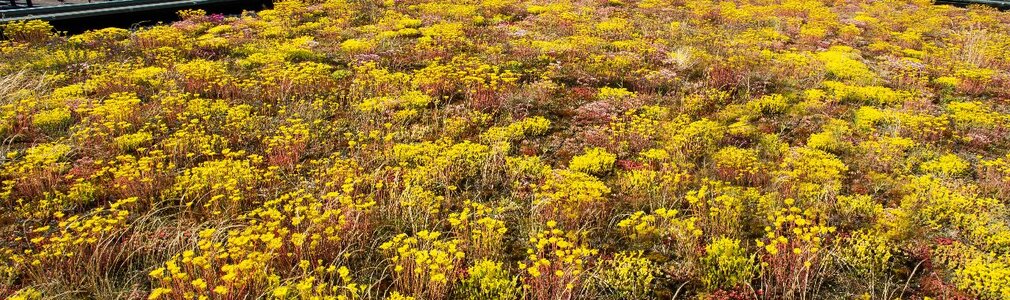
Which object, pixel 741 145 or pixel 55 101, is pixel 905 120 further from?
pixel 55 101

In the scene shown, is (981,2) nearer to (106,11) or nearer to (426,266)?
(426,266)

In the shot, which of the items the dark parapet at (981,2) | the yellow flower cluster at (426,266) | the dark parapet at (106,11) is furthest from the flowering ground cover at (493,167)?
the dark parapet at (981,2)

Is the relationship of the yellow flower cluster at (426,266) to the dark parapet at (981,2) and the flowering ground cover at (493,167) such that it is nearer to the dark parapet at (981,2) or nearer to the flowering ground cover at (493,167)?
the flowering ground cover at (493,167)

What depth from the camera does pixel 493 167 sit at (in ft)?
27.1

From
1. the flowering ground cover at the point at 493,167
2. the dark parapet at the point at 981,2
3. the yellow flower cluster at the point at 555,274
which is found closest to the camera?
the yellow flower cluster at the point at 555,274

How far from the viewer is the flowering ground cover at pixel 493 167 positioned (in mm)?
5887

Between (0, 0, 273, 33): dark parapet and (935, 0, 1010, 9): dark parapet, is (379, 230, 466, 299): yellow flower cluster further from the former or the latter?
(935, 0, 1010, 9): dark parapet

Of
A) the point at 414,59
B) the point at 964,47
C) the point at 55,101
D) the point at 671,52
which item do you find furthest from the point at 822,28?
the point at 55,101

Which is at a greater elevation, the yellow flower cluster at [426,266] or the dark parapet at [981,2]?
the dark parapet at [981,2]

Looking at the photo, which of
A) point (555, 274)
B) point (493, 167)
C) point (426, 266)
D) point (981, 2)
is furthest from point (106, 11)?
point (981, 2)

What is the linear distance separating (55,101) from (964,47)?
70.6 ft

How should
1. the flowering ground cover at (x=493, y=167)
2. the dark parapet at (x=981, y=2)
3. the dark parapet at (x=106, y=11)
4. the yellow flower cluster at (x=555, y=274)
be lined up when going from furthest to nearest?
1. the dark parapet at (x=981, y=2)
2. the dark parapet at (x=106, y=11)
3. the flowering ground cover at (x=493, y=167)
4. the yellow flower cluster at (x=555, y=274)

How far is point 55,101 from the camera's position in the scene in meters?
9.94

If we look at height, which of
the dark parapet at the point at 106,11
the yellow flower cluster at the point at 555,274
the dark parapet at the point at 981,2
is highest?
the dark parapet at the point at 106,11
